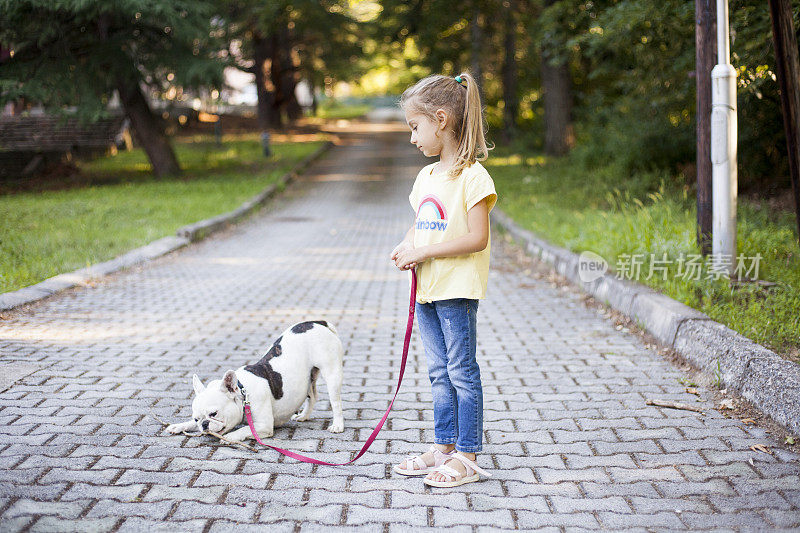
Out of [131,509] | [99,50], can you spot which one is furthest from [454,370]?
[99,50]

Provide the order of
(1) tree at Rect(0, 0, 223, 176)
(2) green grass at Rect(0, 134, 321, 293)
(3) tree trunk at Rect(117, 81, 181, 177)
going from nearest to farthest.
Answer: (2) green grass at Rect(0, 134, 321, 293) < (1) tree at Rect(0, 0, 223, 176) < (3) tree trunk at Rect(117, 81, 181, 177)

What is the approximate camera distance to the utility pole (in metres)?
6.61

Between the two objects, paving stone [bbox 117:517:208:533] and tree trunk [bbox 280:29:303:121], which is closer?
paving stone [bbox 117:517:208:533]

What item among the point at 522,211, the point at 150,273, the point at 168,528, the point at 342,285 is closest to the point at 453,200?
the point at 168,528

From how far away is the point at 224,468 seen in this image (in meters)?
3.67

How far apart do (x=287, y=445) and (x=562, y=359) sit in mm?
2635

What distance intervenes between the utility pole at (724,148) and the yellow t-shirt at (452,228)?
411 centimetres

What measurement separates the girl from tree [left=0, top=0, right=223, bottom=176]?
1459 centimetres

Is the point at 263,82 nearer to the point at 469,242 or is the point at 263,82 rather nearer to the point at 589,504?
the point at 469,242

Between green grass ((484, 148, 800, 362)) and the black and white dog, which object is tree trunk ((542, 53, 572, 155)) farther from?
the black and white dog

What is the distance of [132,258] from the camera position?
10031 mm

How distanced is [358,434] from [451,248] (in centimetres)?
142

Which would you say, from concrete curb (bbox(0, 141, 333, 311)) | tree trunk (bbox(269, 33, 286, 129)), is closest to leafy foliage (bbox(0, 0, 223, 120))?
concrete curb (bbox(0, 141, 333, 311))

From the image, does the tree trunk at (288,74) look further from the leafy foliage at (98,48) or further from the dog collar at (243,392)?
the dog collar at (243,392)
